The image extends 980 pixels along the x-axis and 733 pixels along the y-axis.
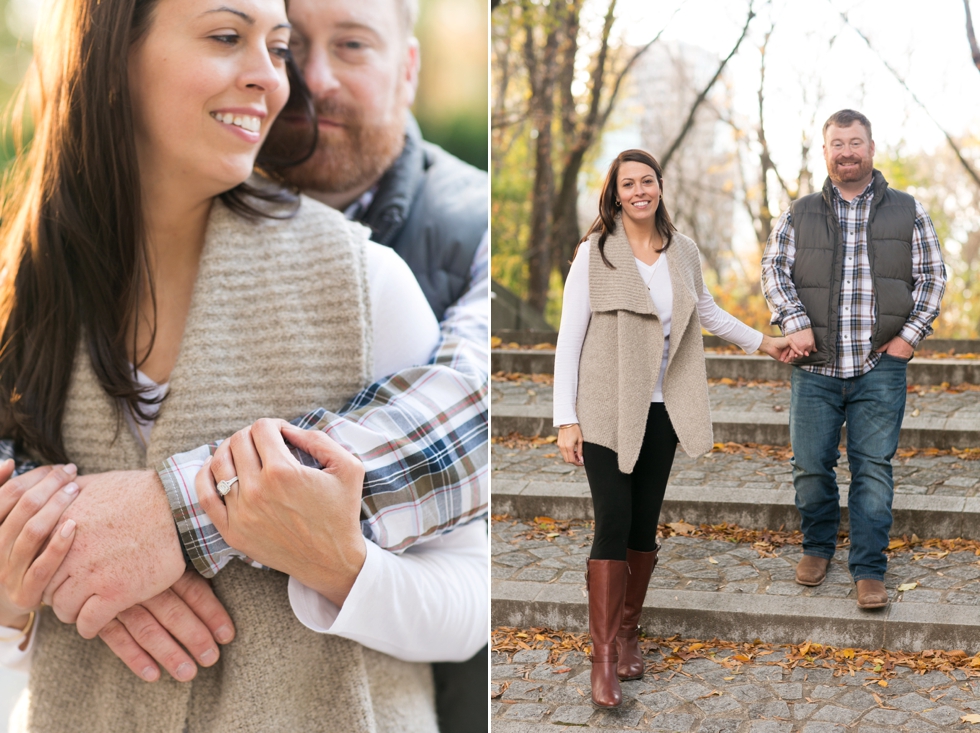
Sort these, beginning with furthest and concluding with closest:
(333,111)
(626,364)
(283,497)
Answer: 1. (626,364)
2. (333,111)
3. (283,497)

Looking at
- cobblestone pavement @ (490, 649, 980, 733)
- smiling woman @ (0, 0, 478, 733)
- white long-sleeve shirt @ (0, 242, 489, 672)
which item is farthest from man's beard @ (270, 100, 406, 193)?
cobblestone pavement @ (490, 649, 980, 733)

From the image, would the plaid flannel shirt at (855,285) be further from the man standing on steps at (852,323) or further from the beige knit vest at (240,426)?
the beige knit vest at (240,426)

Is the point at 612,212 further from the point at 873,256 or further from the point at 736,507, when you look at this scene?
the point at 736,507

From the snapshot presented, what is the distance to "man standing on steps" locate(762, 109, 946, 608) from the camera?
2.05 m

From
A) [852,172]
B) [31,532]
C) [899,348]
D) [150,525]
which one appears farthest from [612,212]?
[31,532]

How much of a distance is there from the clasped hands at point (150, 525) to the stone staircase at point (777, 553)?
41.9 inches

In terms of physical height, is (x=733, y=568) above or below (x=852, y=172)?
below

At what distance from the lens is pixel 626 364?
2035 millimetres

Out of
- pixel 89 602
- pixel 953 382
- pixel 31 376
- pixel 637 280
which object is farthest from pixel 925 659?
pixel 31 376

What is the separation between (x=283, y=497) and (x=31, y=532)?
424 mm

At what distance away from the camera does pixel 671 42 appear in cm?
291

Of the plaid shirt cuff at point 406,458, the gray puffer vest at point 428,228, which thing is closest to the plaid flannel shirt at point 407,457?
the plaid shirt cuff at point 406,458

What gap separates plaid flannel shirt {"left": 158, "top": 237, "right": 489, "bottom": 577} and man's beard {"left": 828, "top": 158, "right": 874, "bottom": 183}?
3.46 feet

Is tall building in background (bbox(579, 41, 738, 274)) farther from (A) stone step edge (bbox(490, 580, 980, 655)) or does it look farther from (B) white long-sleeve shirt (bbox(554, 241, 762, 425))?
(A) stone step edge (bbox(490, 580, 980, 655))
